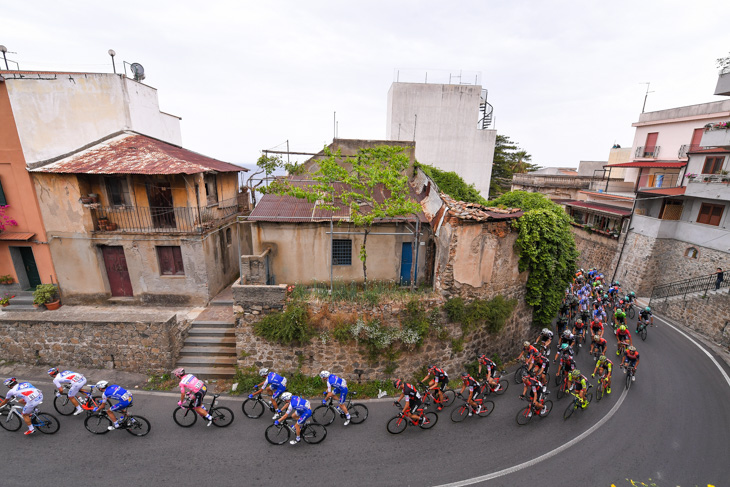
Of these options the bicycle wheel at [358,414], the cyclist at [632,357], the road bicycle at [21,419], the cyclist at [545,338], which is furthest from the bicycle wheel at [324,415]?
the cyclist at [632,357]

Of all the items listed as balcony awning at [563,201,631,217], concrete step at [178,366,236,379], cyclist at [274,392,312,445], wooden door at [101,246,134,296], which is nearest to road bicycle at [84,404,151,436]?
concrete step at [178,366,236,379]

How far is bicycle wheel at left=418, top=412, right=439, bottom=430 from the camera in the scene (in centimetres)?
1004

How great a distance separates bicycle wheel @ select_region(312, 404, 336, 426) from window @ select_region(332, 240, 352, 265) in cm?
623

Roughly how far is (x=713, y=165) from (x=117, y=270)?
36.8 metres

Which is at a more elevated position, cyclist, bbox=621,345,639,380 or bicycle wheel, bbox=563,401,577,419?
cyclist, bbox=621,345,639,380

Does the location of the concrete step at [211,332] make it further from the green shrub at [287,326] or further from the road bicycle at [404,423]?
the road bicycle at [404,423]

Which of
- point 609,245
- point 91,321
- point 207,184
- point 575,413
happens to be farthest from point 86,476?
point 609,245

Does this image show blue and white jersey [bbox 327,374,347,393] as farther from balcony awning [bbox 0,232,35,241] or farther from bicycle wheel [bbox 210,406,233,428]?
balcony awning [bbox 0,232,35,241]

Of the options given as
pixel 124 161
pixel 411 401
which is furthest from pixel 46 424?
pixel 411 401

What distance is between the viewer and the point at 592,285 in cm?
1983

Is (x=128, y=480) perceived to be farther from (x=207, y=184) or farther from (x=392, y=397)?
(x=207, y=184)

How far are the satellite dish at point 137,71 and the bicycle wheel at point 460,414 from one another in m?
22.9

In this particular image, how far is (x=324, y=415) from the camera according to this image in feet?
34.2

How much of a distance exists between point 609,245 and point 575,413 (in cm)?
2059
